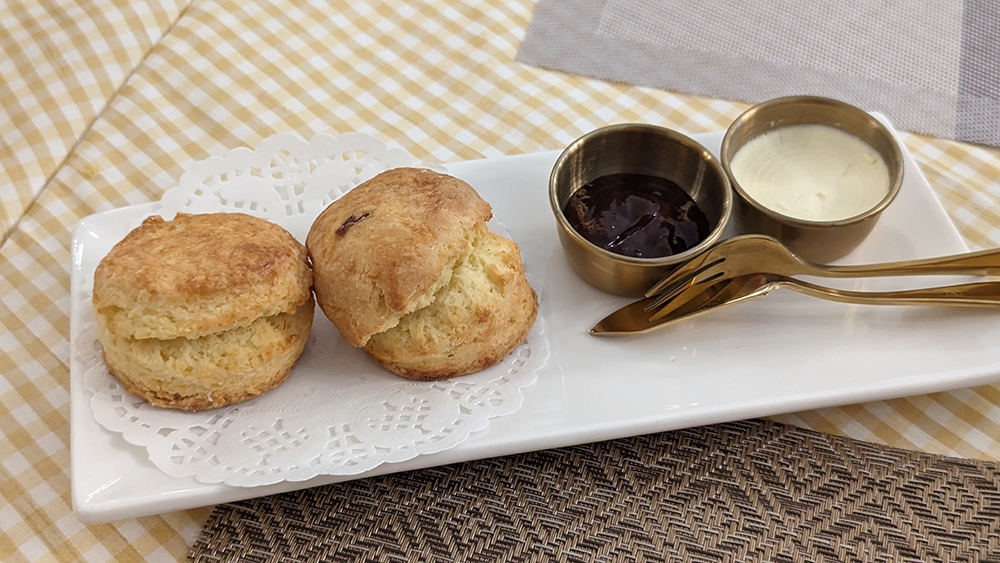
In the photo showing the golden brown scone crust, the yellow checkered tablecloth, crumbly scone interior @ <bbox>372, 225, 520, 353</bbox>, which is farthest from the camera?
the yellow checkered tablecloth

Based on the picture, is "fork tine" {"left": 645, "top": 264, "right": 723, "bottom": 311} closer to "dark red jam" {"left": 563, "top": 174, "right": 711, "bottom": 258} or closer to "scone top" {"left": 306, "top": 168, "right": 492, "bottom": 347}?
"dark red jam" {"left": 563, "top": 174, "right": 711, "bottom": 258}

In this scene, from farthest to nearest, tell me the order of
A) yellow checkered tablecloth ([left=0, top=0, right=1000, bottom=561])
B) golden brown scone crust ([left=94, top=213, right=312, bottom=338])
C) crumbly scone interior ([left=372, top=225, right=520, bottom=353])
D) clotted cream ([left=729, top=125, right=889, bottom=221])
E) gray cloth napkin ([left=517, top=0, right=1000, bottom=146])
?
gray cloth napkin ([left=517, top=0, right=1000, bottom=146]) → yellow checkered tablecloth ([left=0, top=0, right=1000, bottom=561]) → clotted cream ([left=729, top=125, right=889, bottom=221]) → crumbly scone interior ([left=372, top=225, right=520, bottom=353]) → golden brown scone crust ([left=94, top=213, right=312, bottom=338])

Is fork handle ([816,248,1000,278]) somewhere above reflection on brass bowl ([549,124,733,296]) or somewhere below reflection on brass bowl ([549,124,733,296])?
below

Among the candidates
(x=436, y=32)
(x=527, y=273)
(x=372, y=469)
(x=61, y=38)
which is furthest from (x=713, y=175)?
(x=61, y=38)

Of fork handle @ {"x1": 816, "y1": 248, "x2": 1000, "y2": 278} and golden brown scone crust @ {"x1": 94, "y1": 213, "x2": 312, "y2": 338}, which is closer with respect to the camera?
golden brown scone crust @ {"x1": 94, "y1": 213, "x2": 312, "y2": 338}

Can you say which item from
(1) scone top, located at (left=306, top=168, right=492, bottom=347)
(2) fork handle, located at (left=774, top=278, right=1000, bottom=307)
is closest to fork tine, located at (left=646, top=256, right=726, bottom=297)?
(2) fork handle, located at (left=774, top=278, right=1000, bottom=307)

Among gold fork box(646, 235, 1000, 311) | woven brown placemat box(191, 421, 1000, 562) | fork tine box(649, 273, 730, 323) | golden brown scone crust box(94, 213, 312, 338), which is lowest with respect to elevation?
woven brown placemat box(191, 421, 1000, 562)

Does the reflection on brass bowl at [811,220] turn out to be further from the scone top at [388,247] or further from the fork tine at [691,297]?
the scone top at [388,247]
